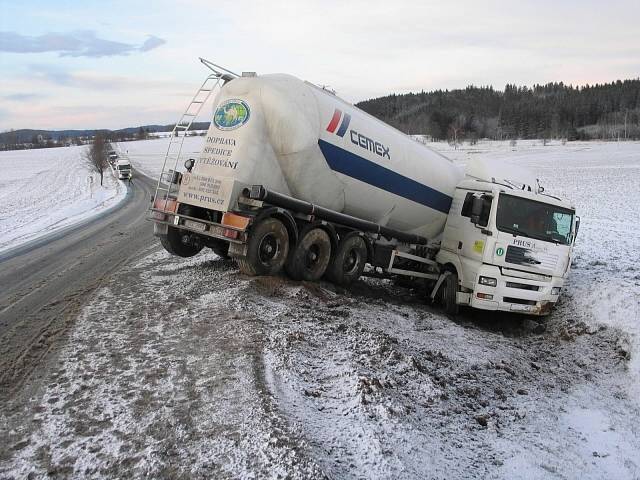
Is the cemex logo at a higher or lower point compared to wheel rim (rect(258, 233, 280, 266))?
higher

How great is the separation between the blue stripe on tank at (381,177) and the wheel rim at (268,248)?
1.67m

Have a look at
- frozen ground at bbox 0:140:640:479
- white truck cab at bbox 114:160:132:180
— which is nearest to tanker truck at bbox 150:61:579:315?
frozen ground at bbox 0:140:640:479

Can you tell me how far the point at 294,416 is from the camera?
4.56m

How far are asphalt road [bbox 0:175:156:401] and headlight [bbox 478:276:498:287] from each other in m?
6.77

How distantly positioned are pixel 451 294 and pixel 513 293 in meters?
1.22

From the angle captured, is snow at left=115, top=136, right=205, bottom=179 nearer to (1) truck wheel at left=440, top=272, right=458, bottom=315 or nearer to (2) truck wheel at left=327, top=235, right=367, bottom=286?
(2) truck wheel at left=327, top=235, right=367, bottom=286

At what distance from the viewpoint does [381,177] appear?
988cm

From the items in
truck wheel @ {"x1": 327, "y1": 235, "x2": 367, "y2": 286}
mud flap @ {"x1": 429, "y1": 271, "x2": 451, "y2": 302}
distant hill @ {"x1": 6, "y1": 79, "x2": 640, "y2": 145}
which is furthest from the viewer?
distant hill @ {"x1": 6, "y1": 79, "x2": 640, "y2": 145}

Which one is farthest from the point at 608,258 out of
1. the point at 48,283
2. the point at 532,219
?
the point at 48,283

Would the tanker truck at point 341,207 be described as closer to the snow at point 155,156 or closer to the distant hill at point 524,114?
the snow at point 155,156

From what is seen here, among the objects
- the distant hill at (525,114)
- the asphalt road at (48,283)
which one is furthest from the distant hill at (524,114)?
the asphalt road at (48,283)

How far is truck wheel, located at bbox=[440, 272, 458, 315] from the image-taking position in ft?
33.0

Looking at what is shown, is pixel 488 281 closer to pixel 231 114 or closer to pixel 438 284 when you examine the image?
pixel 438 284

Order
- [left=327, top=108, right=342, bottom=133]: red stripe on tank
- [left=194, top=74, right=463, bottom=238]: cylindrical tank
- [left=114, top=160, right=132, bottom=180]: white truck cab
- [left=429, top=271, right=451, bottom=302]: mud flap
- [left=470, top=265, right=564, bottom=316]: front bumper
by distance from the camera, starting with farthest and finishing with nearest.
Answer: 1. [left=114, top=160, right=132, bottom=180]: white truck cab
2. [left=429, top=271, right=451, bottom=302]: mud flap
3. [left=470, top=265, right=564, bottom=316]: front bumper
4. [left=327, top=108, right=342, bottom=133]: red stripe on tank
5. [left=194, top=74, right=463, bottom=238]: cylindrical tank
